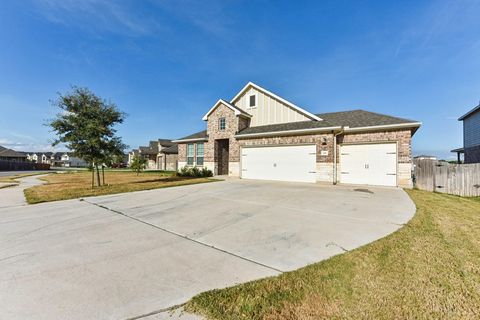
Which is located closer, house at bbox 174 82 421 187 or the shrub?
house at bbox 174 82 421 187

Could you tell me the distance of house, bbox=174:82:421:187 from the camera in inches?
448

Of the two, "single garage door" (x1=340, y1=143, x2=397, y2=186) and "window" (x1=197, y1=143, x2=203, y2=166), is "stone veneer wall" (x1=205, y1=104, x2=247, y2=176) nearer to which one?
"window" (x1=197, y1=143, x2=203, y2=166)

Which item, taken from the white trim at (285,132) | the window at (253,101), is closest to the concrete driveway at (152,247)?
the white trim at (285,132)

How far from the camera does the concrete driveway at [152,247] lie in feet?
7.65

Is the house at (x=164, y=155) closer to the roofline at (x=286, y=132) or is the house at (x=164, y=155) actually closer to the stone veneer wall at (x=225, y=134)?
the stone veneer wall at (x=225, y=134)

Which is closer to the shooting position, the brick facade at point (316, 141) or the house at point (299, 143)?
the brick facade at point (316, 141)

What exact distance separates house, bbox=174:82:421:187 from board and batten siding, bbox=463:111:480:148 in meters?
12.7

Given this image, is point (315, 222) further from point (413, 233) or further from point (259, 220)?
point (413, 233)

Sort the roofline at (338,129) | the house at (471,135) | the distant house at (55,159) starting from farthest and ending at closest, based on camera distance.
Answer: the distant house at (55,159), the house at (471,135), the roofline at (338,129)

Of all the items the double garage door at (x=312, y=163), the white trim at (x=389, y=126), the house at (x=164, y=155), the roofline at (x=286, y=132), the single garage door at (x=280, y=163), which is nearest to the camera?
the white trim at (x=389, y=126)

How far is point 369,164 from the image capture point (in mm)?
11812

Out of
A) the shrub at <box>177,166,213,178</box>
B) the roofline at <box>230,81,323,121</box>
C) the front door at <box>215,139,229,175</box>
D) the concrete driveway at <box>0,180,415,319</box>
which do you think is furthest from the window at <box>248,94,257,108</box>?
the concrete driveway at <box>0,180,415,319</box>

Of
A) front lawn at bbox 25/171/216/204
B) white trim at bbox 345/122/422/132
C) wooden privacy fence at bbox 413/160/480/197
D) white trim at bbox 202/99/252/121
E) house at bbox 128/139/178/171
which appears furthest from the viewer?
house at bbox 128/139/178/171

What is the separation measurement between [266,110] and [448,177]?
11641mm
